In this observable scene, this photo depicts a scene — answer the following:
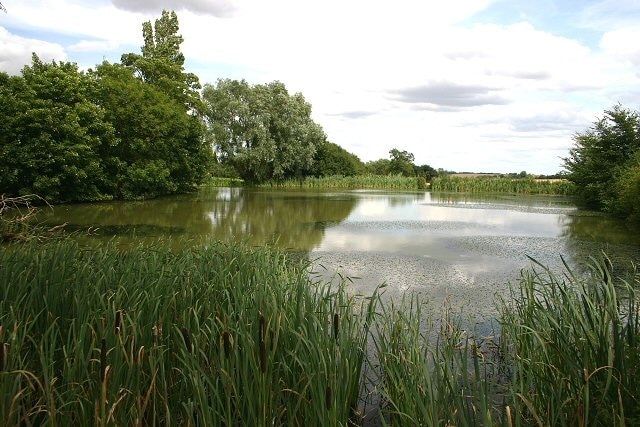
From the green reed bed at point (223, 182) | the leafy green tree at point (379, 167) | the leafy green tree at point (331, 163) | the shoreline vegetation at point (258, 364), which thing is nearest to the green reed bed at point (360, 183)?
the leafy green tree at point (331, 163)

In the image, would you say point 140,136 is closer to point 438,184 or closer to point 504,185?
point 438,184

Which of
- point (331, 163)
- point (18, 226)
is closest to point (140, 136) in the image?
point (18, 226)

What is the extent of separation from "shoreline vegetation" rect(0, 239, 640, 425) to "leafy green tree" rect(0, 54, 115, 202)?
648 inches

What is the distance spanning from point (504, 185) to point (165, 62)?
31.8 metres

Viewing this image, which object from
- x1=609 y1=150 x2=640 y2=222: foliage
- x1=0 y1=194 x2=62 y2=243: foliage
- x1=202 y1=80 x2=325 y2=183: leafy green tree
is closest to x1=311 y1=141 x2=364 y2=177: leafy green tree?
x1=202 y1=80 x2=325 y2=183: leafy green tree

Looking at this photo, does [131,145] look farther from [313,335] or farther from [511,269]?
[313,335]

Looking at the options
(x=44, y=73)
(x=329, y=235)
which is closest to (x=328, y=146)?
(x=44, y=73)

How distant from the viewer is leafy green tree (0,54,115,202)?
18.1 meters

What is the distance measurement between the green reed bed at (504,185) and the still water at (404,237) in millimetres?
23493

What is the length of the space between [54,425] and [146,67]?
3390 cm

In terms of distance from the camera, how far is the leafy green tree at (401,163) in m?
72.6

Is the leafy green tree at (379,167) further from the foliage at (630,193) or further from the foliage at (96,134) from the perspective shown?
the foliage at (630,193)

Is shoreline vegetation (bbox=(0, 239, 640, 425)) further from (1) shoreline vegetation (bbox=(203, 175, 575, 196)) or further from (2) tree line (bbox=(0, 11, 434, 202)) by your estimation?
(1) shoreline vegetation (bbox=(203, 175, 575, 196))

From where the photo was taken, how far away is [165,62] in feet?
110
